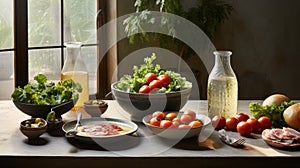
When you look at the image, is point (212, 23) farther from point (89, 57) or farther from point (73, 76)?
point (73, 76)

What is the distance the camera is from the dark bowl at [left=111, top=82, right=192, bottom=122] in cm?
222

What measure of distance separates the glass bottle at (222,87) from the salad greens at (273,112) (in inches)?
3.9

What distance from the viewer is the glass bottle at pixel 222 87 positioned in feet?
7.34

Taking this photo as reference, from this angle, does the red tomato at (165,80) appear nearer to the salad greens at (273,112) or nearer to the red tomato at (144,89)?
the red tomato at (144,89)

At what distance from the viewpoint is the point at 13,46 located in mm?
3467

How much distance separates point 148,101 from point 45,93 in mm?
434

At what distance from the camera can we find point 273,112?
7.14 ft

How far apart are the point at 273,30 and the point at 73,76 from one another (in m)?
2.61

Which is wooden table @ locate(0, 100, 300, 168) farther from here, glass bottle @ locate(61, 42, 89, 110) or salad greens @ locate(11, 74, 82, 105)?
glass bottle @ locate(61, 42, 89, 110)

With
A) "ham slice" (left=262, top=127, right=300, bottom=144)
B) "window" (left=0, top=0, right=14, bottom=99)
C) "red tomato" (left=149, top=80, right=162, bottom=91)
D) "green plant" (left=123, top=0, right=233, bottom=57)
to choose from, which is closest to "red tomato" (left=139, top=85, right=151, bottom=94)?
"red tomato" (left=149, top=80, right=162, bottom=91)

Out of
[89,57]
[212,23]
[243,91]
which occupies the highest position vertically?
[212,23]

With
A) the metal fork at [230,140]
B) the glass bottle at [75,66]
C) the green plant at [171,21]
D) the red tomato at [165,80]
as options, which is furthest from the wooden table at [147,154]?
the green plant at [171,21]
